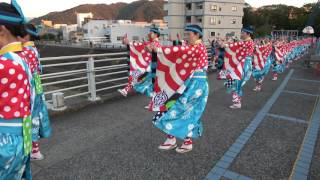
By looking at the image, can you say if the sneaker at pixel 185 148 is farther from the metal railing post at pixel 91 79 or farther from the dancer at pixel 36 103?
the metal railing post at pixel 91 79

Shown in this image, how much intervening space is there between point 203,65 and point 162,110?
919mm

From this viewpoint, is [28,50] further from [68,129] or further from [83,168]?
[68,129]

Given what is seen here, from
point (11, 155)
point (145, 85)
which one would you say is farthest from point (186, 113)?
point (145, 85)

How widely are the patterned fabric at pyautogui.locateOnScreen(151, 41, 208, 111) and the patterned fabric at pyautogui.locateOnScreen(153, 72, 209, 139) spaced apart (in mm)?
92

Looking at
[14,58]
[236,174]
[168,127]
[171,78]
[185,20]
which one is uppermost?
[185,20]

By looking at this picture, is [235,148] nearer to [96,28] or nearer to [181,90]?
[181,90]

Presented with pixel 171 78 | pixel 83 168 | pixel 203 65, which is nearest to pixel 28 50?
pixel 83 168

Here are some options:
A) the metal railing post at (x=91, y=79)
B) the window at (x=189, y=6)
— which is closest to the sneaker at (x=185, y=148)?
the metal railing post at (x=91, y=79)

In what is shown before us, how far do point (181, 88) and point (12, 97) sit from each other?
8.66 feet

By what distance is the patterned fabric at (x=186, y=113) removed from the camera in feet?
13.0

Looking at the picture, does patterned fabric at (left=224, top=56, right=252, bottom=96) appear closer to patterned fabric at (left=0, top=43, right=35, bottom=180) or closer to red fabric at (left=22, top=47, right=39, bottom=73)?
red fabric at (left=22, top=47, right=39, bottom=73)

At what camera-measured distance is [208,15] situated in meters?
45.1

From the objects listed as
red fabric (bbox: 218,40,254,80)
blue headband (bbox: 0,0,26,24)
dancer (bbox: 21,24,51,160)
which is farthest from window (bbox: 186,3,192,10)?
blue headband (bbox: 0,0,26,24)

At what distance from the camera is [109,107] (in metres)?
6.54
